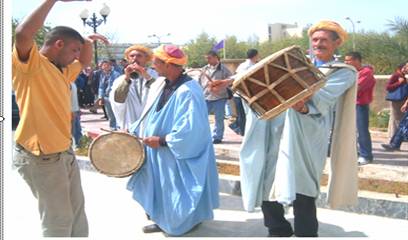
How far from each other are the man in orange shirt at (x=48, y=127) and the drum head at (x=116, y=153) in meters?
0.92

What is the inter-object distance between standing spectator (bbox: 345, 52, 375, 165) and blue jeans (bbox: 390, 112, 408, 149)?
1074 millimetres

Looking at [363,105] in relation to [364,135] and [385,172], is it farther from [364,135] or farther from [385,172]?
[385,172]

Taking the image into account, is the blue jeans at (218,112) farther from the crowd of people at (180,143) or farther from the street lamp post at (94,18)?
the street lamp post at (94,18)

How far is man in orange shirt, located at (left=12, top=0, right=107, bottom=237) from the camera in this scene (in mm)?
3420

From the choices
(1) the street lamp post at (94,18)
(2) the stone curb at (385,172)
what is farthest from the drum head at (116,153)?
(1) the street lamp post at (94,18)

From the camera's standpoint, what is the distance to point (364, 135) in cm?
708

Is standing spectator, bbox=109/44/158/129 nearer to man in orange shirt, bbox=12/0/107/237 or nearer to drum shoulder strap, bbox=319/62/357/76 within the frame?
man in orange shirt, bbox=12/0/107/237

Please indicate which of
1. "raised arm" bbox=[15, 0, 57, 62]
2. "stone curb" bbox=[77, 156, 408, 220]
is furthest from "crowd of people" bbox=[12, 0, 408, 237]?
"stone curb" bbox=[77, 156, 408, 220]

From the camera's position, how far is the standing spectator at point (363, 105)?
23.0 feet

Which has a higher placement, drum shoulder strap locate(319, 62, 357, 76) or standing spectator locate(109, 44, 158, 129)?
drum shoulder strap locate(319, 62, 357, 76)

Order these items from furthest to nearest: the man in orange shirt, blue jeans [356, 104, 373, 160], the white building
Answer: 1. the white building
2. blue jeans [356, 104, 373, 160]
3. the man in orange shirt

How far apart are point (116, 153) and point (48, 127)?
1.20 metres

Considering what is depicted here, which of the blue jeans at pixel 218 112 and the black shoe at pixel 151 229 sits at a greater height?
the blue jeans at pixel 218 112

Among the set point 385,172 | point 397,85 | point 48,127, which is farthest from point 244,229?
point 397,85
